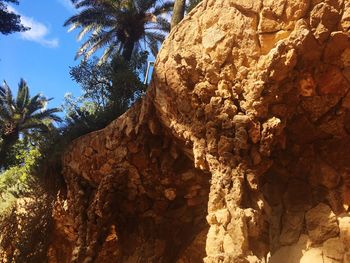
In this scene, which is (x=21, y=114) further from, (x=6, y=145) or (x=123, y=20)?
(x=123, y=20)

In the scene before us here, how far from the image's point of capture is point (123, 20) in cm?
1423

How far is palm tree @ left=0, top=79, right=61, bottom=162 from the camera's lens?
1542cm

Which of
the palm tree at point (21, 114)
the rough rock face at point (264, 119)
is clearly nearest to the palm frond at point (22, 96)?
the palm tree at point (21, 114)

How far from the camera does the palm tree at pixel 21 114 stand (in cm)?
1542

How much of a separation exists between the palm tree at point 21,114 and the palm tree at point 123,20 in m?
4.01

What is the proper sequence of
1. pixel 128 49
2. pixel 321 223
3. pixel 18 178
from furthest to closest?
pixel 128 49 → pixel 18 178 → pixel 321 223

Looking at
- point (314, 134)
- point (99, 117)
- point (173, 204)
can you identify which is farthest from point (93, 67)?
point (314, 134)

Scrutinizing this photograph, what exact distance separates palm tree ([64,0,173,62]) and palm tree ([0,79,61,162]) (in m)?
4.01

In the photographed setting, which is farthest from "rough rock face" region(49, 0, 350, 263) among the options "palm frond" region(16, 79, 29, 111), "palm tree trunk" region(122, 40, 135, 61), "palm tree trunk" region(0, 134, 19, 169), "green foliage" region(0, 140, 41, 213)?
"palm frond" region(16, 79, 29, 111)

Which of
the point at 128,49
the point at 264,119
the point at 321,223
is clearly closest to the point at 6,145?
the point at 128,49

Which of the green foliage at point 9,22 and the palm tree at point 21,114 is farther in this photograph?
the palm tree at point 21,114

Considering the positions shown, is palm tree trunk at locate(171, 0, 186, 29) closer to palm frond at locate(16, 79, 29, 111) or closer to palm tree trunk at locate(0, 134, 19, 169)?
palm tree trunk at locate(0, 134, 19, 169)

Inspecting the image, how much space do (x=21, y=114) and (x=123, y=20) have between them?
20.2ft

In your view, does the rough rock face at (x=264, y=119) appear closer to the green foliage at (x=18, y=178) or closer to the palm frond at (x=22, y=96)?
the green foliage at (x=18, y=178)
